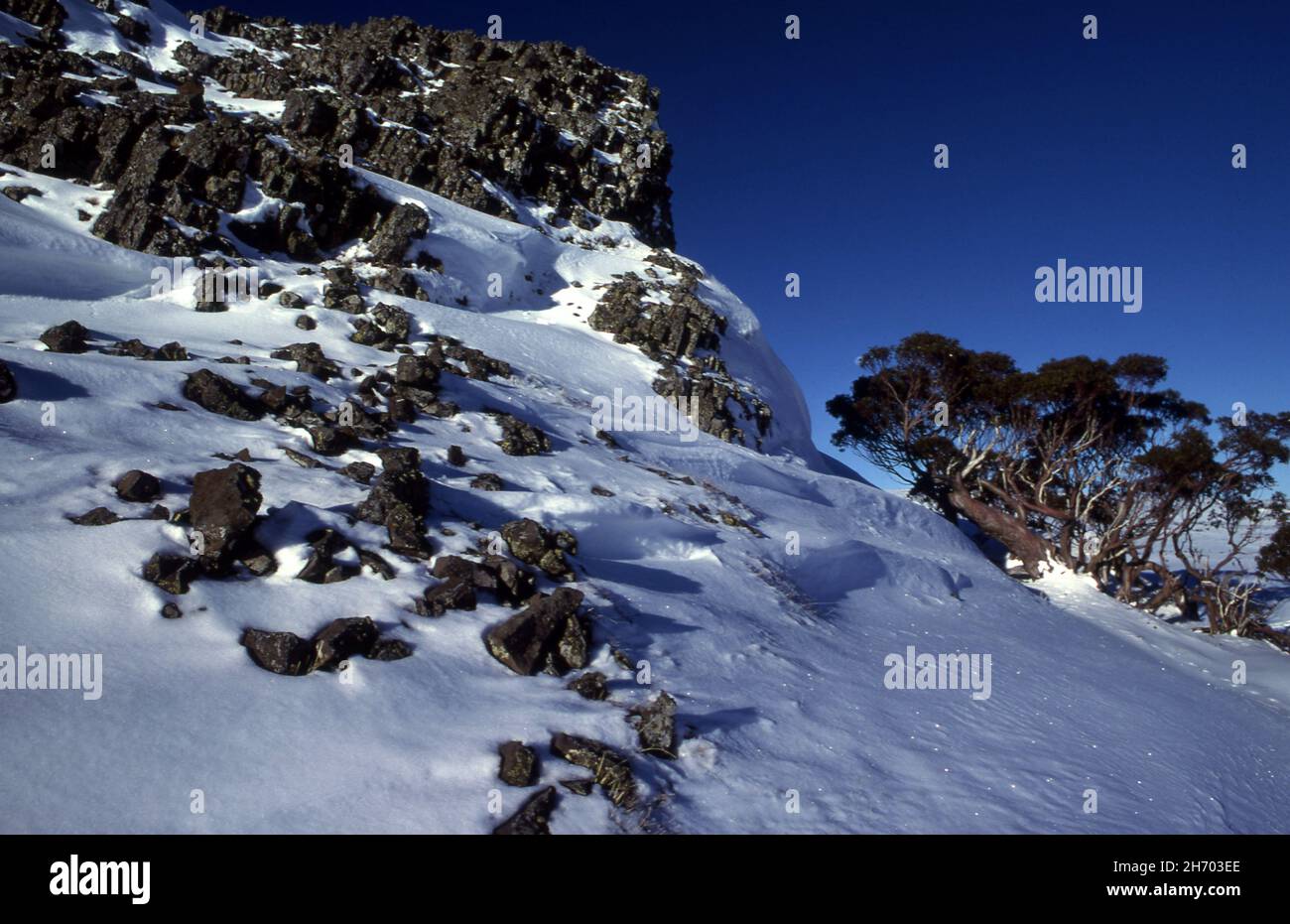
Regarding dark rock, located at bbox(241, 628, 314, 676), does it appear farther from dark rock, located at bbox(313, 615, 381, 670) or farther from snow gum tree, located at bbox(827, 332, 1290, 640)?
snow gum tree, located at bbox(827, 332, 1290, 640)

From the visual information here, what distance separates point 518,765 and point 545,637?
1.66 meters

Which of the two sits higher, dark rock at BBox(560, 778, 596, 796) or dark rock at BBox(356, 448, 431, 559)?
dark rock at BBox(356, 448, 431, 559)

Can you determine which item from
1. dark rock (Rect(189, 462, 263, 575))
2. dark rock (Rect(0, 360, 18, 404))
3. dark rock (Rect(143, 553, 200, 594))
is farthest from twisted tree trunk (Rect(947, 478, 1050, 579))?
dark rock (Rect(0, 360, 18, 404))

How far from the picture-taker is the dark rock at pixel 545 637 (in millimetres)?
5984

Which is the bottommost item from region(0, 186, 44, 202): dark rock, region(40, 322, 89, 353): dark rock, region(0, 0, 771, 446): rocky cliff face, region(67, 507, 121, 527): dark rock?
region(67, 507, 121, 527): dark rock

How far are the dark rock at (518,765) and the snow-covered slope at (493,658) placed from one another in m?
0.07

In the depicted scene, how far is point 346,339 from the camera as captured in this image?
14219mm

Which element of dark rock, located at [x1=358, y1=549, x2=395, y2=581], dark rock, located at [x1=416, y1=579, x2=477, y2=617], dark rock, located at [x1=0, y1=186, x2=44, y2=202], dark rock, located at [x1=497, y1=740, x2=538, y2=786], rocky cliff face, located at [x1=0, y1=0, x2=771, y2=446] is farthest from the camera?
rocky cliff face, located at [x1=0, y1=0, x2=771, y2=446]

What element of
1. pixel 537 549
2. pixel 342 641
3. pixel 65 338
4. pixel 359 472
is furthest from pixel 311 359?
pixel 342 641

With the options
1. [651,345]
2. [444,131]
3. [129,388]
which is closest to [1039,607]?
[651,345]

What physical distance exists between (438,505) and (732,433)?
12.5m

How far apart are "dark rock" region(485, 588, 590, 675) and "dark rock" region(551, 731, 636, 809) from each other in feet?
3.45

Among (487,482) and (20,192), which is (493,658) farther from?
(20,192)

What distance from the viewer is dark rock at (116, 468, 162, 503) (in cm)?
637
